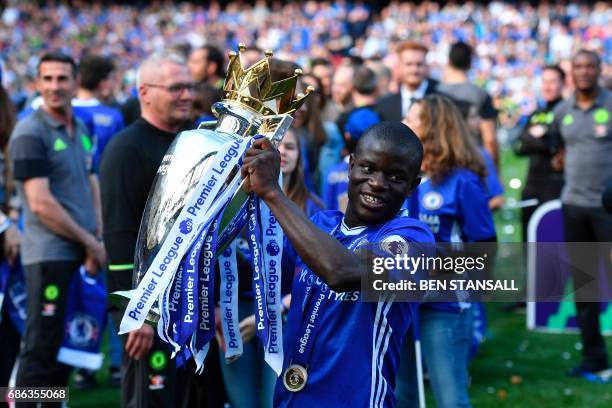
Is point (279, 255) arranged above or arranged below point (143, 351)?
above

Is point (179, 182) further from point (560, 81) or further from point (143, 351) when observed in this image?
point (560, 81)

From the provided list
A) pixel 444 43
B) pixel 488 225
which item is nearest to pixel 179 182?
pixel 488 225

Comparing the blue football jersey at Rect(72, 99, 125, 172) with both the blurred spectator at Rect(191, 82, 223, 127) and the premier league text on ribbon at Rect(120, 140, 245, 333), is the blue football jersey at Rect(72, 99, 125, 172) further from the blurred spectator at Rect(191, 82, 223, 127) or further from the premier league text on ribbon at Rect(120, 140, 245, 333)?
the premier league text on ribbon at Rect(120, 140, 245, 333)

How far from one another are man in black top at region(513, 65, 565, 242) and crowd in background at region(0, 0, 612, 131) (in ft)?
59.2

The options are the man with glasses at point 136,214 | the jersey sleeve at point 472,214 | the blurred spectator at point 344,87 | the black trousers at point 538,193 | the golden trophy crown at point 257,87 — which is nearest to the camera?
the golden trophy crown at point 257,87

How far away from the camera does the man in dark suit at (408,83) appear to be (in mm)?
7879

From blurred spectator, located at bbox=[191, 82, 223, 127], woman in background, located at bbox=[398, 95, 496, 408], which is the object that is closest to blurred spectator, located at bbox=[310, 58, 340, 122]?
blurred spectator, located at bbox=[191, 82, 223, 127]

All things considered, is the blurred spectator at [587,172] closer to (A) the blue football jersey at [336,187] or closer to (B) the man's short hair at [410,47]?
(B) the man's short hair at [410,47]

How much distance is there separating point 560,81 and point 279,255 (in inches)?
297

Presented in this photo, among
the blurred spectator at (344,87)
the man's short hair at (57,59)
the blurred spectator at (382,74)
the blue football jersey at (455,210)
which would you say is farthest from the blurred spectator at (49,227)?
the blurred spectator at (382,74)

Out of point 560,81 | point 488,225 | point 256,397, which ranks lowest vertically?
point 256,397

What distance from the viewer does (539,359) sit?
8.08 metres

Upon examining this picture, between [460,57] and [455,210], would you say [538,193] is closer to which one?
[460,57]

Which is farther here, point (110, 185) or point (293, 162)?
point (293, 162)
